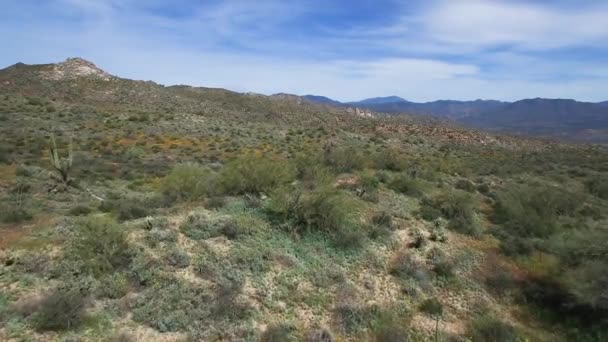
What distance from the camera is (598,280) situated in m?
13.1

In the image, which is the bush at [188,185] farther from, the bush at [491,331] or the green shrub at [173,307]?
the bush at [491,331]

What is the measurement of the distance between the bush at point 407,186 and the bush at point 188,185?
28.6ft

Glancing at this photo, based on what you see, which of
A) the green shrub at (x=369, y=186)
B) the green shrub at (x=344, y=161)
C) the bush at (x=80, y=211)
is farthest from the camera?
the green shrub at (x=344, y=161)

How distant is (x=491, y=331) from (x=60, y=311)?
10569 millimetres

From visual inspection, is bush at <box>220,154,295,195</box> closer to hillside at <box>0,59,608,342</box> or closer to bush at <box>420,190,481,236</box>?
hillside at <box>0,59,608,342</box>

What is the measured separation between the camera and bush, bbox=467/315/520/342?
477 inches

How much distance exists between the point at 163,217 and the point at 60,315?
5208 millimetres

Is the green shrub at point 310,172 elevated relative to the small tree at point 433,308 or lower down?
elevated

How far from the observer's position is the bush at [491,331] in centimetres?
1212

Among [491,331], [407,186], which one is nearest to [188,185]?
[407,186]

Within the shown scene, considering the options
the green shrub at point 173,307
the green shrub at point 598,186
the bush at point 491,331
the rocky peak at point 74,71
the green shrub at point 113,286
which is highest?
the rocky peak at point 74,71

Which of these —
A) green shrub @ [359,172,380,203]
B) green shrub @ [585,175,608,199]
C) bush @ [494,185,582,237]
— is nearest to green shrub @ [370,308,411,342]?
green shrub @ [359,172,380,203]

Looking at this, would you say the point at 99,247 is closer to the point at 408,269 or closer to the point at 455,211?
the point at 408,269

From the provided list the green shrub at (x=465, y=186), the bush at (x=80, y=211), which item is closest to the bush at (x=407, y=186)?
the green shrub at (x=465, y=186)
